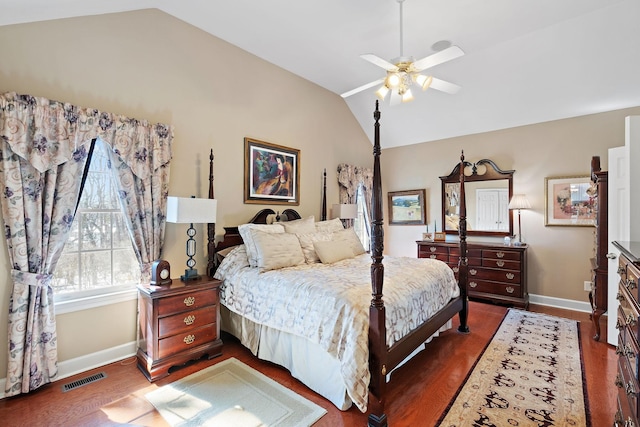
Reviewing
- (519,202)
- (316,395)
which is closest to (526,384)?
(316,395)

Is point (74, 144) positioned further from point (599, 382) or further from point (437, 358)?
point (599, 382)

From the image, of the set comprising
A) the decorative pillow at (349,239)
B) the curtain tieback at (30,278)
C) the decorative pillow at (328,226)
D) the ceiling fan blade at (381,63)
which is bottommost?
the curtain tieback at (30,278)

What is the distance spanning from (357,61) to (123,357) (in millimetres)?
4160

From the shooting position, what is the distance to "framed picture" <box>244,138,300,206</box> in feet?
12.2

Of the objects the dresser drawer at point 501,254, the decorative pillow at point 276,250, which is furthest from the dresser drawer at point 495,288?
the decorative pillow at point 276,250

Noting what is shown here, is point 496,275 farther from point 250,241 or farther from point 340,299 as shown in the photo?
point 250,241

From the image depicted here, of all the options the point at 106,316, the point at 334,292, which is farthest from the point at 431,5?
the point at 106,316

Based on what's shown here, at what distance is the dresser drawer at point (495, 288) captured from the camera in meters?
4.12

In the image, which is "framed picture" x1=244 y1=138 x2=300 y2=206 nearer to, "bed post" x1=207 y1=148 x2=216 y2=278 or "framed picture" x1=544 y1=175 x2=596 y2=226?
"bed post" x1=207 y1=148 x2=216 y2=278

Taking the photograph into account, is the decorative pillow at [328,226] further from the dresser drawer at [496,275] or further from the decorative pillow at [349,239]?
the dresser drawer at [496,275]

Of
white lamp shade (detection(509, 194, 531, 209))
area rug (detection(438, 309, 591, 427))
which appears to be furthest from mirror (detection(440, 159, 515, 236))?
area rug (detection(438, 309, 591, 427))

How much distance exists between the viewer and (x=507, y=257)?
13.7 ft

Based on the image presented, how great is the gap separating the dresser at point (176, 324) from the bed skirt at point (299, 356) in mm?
288

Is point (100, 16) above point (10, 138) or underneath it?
above
